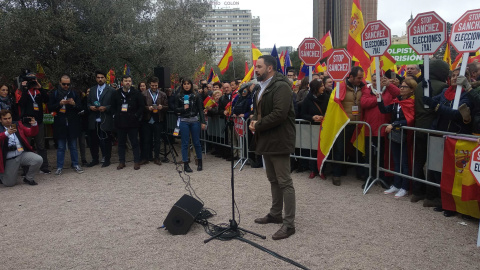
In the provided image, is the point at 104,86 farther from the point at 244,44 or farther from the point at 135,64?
the point at 244,44

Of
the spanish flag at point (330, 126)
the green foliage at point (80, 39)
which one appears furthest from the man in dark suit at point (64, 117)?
the spanish flag at point (330, 126)

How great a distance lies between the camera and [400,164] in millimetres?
6707

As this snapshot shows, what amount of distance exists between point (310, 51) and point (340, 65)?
1844mm

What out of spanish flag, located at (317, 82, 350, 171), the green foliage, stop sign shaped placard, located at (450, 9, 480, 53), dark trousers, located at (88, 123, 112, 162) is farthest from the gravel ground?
the green foliage

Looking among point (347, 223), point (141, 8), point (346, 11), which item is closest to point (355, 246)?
point (347, 223)

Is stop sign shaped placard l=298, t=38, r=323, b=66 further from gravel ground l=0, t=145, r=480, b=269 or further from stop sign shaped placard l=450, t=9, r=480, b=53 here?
stop sign shaped placard l=450, t=9, r=480, b=53

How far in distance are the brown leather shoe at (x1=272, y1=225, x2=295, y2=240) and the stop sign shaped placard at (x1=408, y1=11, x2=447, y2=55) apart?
3.36 metres

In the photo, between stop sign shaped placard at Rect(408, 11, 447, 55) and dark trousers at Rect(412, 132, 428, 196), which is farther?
dark trousers at Rect(412, 132, 428, 196)

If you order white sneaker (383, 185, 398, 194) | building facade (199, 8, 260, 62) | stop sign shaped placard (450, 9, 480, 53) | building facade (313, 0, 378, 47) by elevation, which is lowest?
white sneaker (383, 185, 398, 194)

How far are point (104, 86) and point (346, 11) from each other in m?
76.4

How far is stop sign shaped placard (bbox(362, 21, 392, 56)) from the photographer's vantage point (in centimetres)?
686

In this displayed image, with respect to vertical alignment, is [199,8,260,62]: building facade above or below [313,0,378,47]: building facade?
above

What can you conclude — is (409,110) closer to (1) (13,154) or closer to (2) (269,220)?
(2) (269,220)

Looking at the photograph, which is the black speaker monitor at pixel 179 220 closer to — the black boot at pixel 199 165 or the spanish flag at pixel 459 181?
the spanish flag at pixel 459 181
